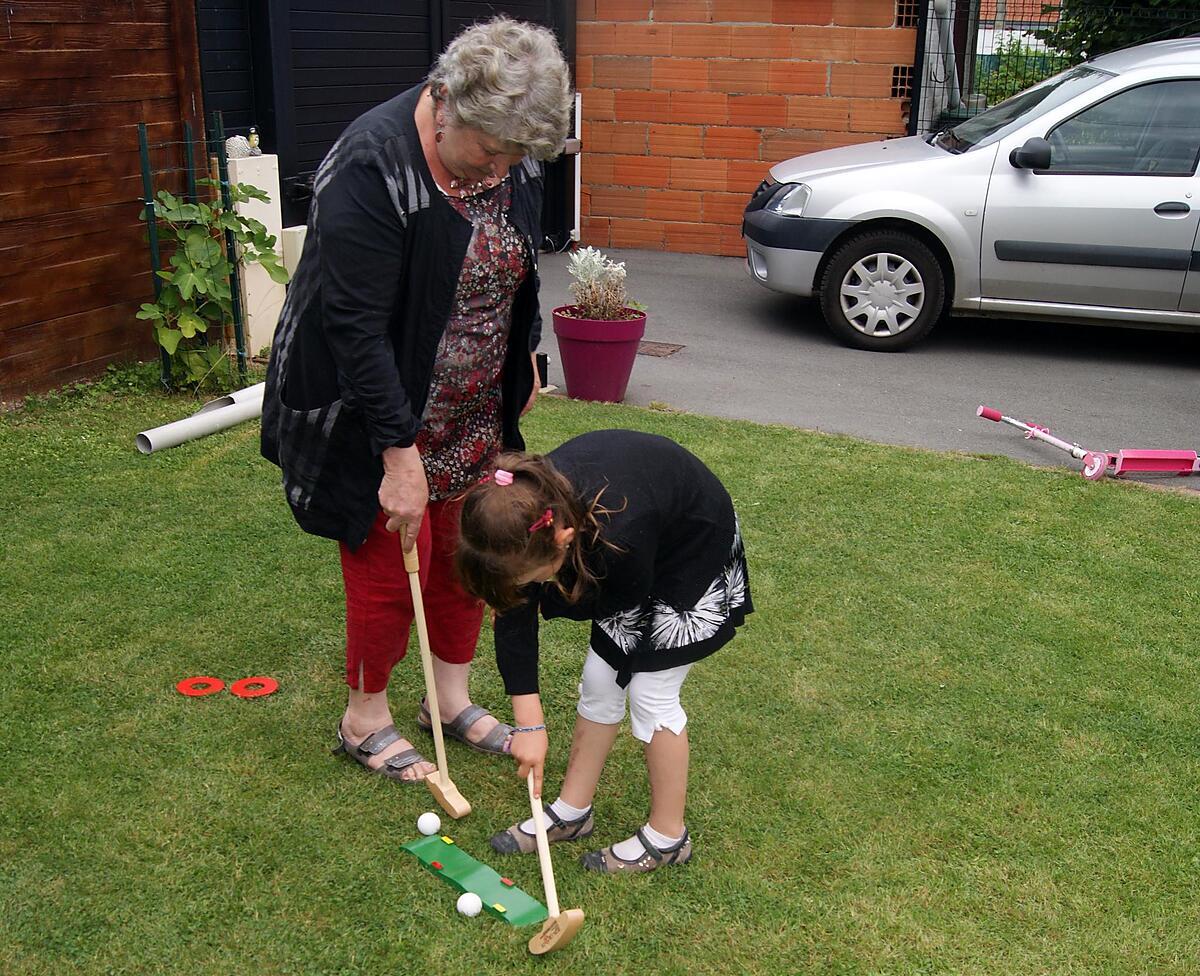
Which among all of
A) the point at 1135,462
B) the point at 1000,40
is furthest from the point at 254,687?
the point at 1000,40

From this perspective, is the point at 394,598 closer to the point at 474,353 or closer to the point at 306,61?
the point at 474,353

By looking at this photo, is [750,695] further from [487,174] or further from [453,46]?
[453,46]

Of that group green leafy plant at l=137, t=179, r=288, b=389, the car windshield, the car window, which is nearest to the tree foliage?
the car windshield

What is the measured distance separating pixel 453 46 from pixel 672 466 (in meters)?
0.93

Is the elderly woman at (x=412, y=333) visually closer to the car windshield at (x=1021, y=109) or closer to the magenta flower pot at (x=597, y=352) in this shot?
the magenta flower pot at (x=597, y=352)

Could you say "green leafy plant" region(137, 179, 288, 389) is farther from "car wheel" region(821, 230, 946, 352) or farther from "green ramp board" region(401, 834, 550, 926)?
"green ramp board" region(401, 834, 550, 926)

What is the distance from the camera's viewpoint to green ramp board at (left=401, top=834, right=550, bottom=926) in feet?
8.40

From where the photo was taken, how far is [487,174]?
247 cm

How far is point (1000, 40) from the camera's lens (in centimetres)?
1105

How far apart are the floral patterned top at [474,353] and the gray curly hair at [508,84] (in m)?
0.24

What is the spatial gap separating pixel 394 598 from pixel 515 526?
72 cm

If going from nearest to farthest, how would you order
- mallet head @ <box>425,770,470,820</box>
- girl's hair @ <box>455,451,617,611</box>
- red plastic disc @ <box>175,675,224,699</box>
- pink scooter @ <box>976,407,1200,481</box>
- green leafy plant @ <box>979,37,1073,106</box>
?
girl's hair @ <box>455,451,617,611</box>
mallet head @ <box>425,770,470,820</box>
red plastic disc @ <box>175,675,224,699</box>
pink scooter @ <box>976,407,1200,481</box>
green leafy plant @ <box>979,37,1073,106</box>

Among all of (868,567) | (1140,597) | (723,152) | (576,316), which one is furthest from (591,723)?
(723,152)

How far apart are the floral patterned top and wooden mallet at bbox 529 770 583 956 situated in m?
0.75
